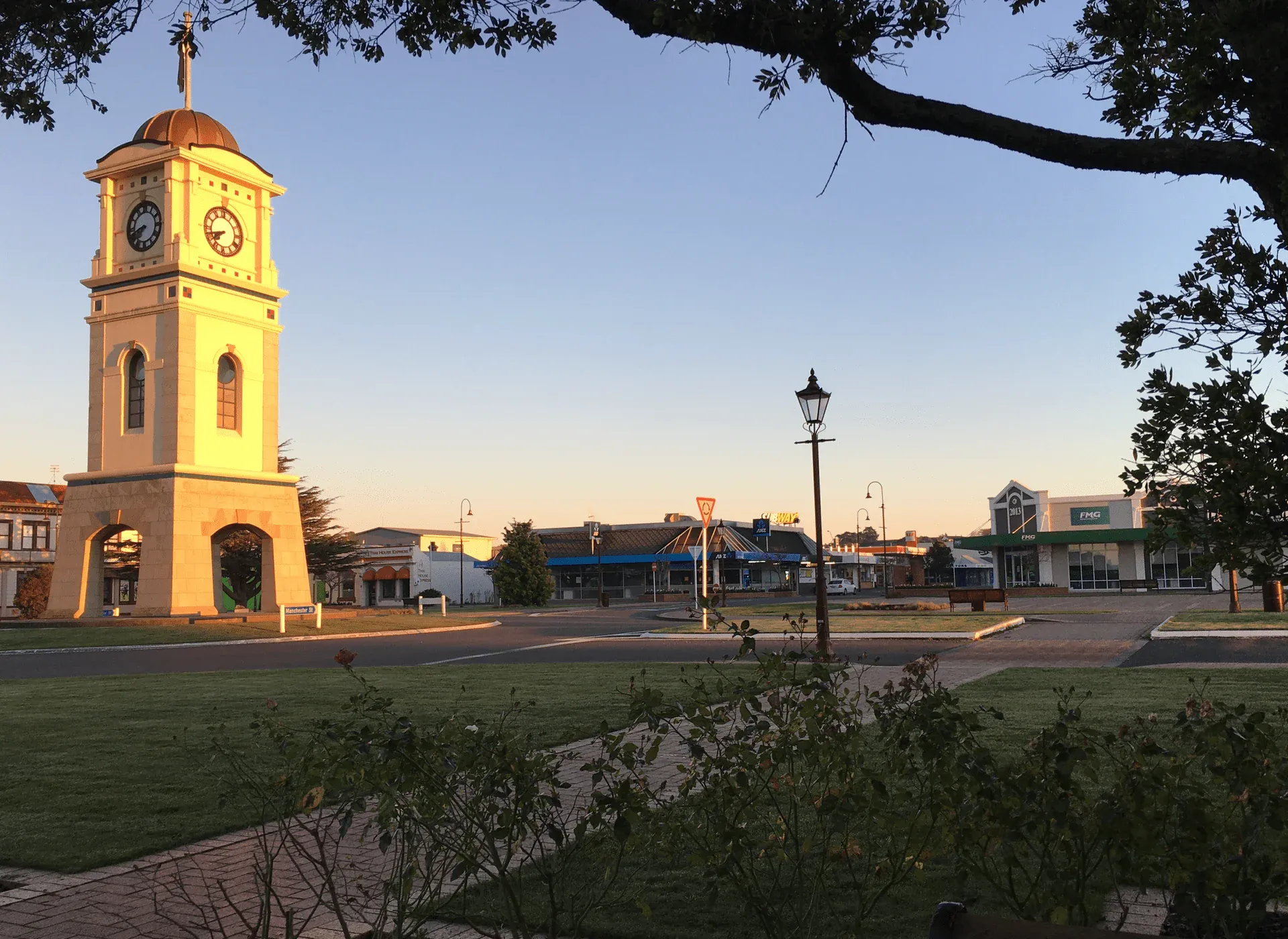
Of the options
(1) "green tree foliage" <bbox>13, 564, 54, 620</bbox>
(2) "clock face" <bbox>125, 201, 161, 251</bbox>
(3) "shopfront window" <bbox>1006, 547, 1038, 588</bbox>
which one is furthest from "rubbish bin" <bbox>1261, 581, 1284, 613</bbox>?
(1) "green tree foliage" <bbox>13, 564, 54, 620</bbox>

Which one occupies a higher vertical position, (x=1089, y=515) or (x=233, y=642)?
(x=1089, y=515)

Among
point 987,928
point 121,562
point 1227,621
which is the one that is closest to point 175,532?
point 121,562

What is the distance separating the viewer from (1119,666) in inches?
673

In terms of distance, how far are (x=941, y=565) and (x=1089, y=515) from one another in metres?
54.6

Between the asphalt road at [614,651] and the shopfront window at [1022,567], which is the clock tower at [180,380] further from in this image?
the shopfront window at [1022,567]

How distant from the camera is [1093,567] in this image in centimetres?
6650

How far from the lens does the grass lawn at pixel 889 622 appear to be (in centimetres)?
2752

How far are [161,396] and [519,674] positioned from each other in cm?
2677

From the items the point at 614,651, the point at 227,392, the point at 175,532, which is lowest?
the point at 614,651

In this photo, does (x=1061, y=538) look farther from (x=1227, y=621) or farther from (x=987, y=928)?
(x=987, y=928)

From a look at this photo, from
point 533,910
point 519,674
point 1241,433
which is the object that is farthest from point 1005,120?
point 519,674

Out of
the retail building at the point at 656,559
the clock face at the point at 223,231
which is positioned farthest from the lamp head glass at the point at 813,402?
the retail building at the point at 656,559

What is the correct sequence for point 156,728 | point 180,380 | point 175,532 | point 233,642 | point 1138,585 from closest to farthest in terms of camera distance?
point 156,728, point 233,642, point 175,532, point 180,380, point 1138,585

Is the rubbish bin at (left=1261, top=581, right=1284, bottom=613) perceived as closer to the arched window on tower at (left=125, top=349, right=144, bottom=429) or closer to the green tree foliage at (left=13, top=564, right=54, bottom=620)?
the arched window on tower at (left=125, top=349, right=144, bottom=429)
